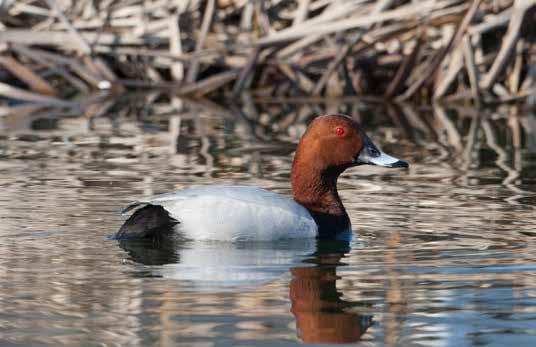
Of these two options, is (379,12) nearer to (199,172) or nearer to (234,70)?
(234,70)

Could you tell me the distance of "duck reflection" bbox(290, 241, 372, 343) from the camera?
14.4 ft

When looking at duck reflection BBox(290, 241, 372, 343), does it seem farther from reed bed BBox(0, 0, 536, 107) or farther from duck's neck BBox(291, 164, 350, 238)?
reed bed BBox(0, 0, 536, 107)

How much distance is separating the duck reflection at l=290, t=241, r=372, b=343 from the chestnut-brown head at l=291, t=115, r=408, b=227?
72cm

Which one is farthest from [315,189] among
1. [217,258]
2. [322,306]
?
[322,306]

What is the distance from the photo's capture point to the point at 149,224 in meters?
6.16

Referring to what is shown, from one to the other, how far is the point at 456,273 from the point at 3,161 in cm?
443

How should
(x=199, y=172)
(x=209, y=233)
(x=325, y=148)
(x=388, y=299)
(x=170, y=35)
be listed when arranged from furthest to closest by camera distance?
(x=170, y=35)
(x=199, y=172)
(x=325, y=148)
(x=209, y=233)
(x=388, y=299)

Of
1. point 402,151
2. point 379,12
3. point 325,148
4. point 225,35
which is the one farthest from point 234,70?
point 325,148

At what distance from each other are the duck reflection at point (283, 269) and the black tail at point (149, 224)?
0.04m

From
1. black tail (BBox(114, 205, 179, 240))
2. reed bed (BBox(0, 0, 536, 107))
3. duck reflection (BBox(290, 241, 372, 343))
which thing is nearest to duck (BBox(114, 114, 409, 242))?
black tail (BBox(114, 205, 179, 240))

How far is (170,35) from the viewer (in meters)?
13.8

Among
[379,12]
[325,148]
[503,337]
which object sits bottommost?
[503,337]

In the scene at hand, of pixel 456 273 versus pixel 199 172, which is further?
pixel 199 172

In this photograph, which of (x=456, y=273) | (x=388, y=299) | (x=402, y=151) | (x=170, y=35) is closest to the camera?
(x=388, y=299)
